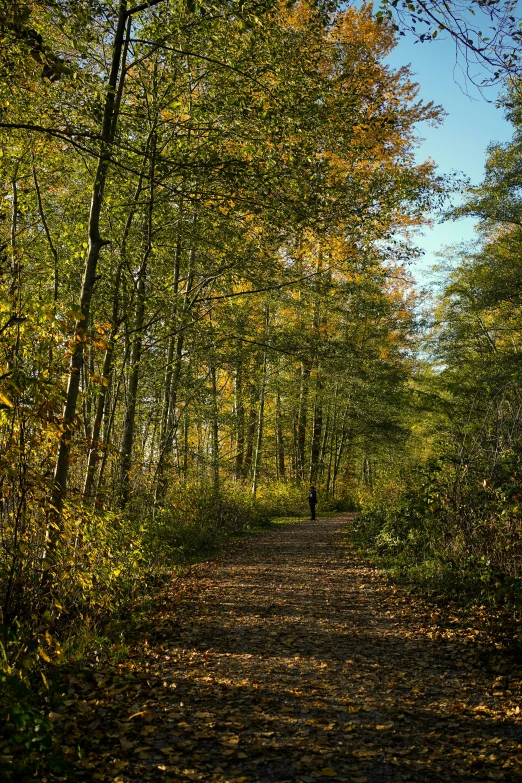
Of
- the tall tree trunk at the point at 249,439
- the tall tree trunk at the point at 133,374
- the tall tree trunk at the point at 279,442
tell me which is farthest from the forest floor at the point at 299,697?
the tall tree trunk at the point at 249,439

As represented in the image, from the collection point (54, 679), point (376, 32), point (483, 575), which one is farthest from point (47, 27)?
point (376, 32)

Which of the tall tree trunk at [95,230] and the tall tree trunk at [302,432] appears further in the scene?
the tall tree trunk at [302,432]

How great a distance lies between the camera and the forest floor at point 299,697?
373cm

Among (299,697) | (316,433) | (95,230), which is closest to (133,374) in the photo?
(95,230)

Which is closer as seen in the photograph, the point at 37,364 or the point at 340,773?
the point at 340,773

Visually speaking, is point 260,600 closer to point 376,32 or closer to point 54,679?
point 54,679

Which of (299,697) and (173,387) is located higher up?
(173,387)

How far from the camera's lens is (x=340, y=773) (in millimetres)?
3617

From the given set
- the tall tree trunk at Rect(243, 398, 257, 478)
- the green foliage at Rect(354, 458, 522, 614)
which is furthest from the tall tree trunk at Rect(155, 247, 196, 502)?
the tall tree trunk at Rect(243, 398, 257, 478)

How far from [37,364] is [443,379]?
1610cm

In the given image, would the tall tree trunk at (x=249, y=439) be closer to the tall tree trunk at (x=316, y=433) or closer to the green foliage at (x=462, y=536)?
the tall tree trunk at (x=316, y=433)

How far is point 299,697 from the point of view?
15.8ft

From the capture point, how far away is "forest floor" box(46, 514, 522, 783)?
147 inches

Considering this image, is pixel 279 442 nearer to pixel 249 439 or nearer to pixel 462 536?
pixel 249 439
